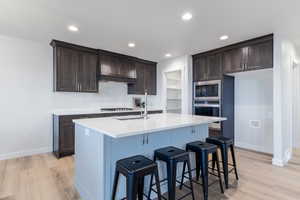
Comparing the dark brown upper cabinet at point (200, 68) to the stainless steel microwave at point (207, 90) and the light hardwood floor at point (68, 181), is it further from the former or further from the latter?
the light hardwood floor at point (68, 181)

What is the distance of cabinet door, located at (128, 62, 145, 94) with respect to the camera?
5.28 metres

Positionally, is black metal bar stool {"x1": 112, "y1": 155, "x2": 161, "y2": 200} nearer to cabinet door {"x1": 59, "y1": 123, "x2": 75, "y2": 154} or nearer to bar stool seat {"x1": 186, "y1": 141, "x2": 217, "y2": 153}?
bar stool seat {"x1": 186, "y1": 141, "x2": 217, "y2": 153}

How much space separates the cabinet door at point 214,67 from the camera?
164 inches

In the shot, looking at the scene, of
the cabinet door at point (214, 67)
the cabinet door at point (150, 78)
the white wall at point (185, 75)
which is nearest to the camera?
the cabinet door at point (214, 67)

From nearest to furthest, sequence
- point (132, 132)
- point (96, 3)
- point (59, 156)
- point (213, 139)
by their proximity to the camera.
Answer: point (132, 132) → point (96, 3) → point (213, 139) → point (59, 156)

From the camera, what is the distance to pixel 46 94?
388 centimetres

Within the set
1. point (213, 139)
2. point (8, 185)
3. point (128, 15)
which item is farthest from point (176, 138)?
point (8, 185)

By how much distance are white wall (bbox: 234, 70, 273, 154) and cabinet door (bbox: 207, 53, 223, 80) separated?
50 centimetres

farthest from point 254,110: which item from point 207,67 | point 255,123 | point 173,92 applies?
point 173,92


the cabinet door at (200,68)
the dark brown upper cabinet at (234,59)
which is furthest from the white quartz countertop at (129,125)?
the cabinet door at (200,68)

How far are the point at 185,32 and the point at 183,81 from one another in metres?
1.84

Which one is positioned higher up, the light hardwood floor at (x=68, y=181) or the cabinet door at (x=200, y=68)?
the cabinet door at (x=200, y=68)

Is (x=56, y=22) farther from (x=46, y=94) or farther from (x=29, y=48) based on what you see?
(x=46, y=94)

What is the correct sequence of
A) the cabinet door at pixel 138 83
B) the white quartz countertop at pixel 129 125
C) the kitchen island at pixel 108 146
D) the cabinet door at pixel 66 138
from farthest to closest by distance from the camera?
the cabinet door at pixel 138 83, the cabinet door at pixel 66 138, the kitchen island at pixel 108 146, the white quartz countertop at pixel 129 125
